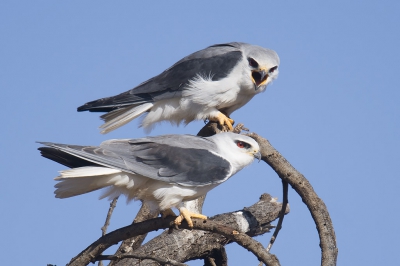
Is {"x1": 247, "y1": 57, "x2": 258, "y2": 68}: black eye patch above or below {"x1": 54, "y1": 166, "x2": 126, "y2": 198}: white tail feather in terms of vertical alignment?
above

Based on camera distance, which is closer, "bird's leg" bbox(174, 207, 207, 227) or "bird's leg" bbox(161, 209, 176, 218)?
"bird's leg" bbox(174, 207, 207, 227)

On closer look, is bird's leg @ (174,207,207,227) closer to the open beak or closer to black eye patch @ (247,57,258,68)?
the open beak

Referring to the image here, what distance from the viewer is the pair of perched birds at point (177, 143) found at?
215 inches

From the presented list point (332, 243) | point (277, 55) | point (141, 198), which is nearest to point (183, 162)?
point (141, 198)

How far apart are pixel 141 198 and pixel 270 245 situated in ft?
4.86

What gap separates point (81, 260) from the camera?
537cm

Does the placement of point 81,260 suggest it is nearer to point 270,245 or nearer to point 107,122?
point 270,245

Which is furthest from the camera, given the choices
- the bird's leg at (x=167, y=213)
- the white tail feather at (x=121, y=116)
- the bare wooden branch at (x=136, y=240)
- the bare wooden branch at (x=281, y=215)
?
the white tail feather at (x=121, y=116)

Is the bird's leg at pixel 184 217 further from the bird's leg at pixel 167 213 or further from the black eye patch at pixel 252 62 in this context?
the black eye patch at pixel 252 62

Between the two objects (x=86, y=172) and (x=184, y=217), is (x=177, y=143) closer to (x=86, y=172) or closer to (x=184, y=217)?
(x=184, y=217)

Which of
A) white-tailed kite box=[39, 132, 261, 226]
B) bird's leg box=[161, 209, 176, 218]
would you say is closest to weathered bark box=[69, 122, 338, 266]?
bird's leg box=[161, 209, 176, 218]

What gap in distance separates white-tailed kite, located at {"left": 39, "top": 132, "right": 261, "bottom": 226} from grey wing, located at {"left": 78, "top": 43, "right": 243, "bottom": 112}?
199cm

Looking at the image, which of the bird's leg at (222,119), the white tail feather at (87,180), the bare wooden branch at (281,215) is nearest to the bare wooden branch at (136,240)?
the bird's leg at (222,119)

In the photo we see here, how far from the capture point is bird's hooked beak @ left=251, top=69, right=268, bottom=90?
25.8ft
